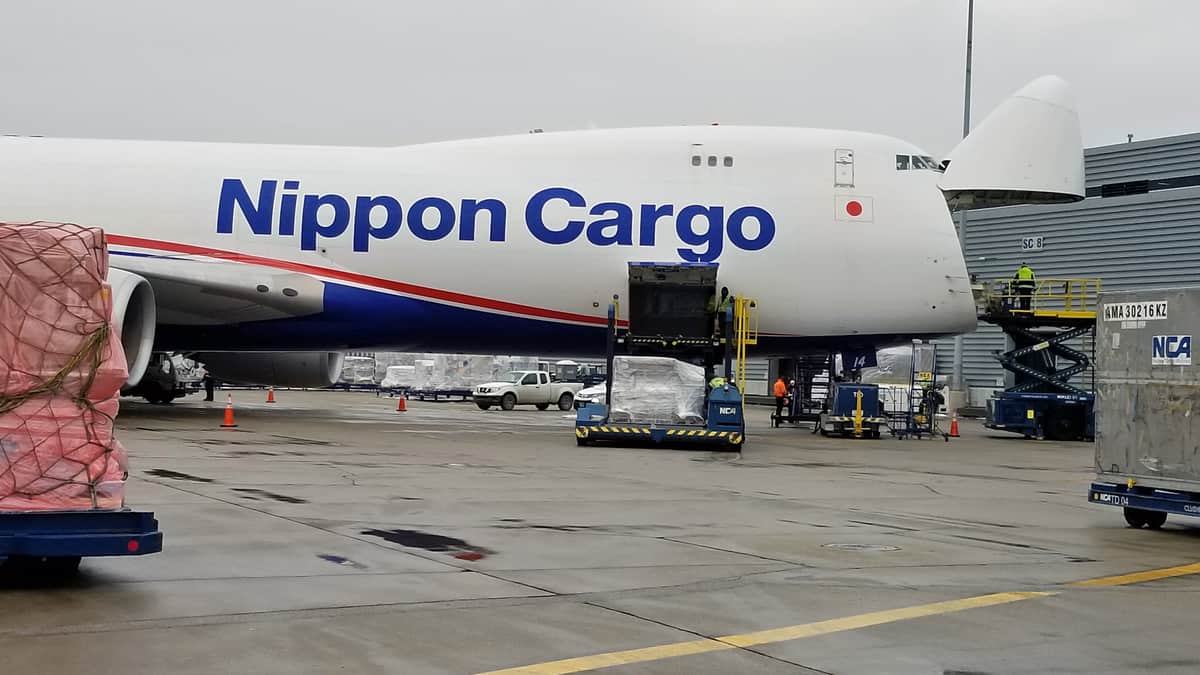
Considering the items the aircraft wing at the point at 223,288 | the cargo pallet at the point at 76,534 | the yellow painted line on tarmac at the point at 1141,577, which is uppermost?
the aircraft wing at the point at 223,288

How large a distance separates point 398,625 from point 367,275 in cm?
1951

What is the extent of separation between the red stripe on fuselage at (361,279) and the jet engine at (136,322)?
437cm

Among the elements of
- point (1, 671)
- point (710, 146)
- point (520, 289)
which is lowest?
point (1, 671)

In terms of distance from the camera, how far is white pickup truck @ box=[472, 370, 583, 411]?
42.8 meters

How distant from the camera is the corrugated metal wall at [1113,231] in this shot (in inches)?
1642

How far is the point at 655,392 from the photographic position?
22594mm

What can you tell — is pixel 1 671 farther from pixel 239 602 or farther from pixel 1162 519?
pixel 1162 519

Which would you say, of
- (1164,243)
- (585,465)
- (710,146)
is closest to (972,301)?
(710,146)

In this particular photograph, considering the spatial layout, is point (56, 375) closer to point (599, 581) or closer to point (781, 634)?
point (599, 581)

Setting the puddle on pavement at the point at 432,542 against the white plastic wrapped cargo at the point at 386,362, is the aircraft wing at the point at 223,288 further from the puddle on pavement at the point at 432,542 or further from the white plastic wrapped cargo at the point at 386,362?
the white plastic wrapped cargo at the point at 386,362

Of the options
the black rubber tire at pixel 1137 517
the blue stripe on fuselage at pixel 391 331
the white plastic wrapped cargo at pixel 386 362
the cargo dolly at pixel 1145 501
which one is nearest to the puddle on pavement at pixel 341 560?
the cargo dolly at pixel 1145 501

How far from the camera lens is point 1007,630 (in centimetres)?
695

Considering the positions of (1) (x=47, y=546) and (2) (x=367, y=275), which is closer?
(1) (x=47, y=546)

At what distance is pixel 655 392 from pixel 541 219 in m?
5.03
